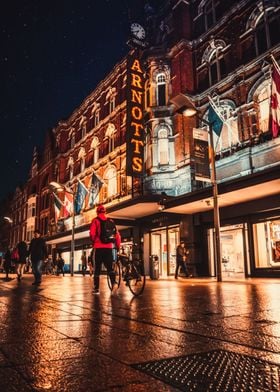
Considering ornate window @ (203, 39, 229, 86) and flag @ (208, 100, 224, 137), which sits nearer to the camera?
flag @ (208, 100, 224, 137)

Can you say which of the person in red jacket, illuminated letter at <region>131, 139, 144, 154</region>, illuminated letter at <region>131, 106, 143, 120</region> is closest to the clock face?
illuminated letter at <region>131, 106, 143, 120</region>

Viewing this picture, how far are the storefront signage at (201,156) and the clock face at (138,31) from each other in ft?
45.5

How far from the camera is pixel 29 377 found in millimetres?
1937

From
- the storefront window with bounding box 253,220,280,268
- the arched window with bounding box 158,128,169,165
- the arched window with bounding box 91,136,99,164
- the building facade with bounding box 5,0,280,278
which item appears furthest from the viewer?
the arched window with bounding box 91,136,99,164

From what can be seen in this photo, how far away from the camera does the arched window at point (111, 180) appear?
27244mm

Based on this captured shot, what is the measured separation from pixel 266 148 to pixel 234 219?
3.96 m

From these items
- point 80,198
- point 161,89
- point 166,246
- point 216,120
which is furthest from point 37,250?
point 161,89

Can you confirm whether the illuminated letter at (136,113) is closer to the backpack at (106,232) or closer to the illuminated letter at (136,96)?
the illuminated letter at (136,96)

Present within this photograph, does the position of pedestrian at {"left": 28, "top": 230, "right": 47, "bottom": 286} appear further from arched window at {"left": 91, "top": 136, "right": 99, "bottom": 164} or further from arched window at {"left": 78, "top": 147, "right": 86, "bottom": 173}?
arched window at {"left": 78, "top": 147, "right": 86, "bottom": 173}

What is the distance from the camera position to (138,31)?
25.1 metres

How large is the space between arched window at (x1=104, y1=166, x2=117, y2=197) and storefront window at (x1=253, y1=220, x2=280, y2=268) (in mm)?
13002

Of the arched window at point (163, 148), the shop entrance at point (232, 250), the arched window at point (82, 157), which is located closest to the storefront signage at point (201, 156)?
the shop entrance at point (232, 250)

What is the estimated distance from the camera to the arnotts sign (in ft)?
69.7

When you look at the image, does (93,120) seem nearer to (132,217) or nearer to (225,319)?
(132,217)
